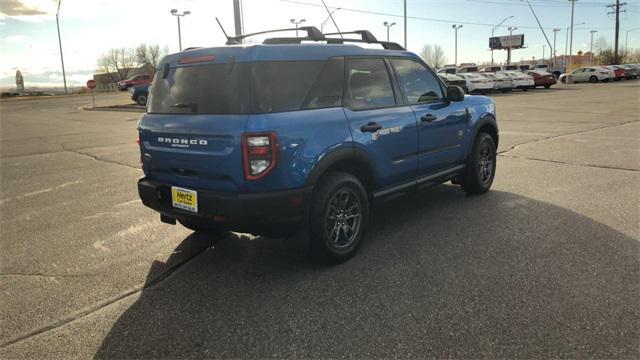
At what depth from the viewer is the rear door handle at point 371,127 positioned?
423 centimetres

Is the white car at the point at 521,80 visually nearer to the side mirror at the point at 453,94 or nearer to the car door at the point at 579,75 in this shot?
the car door at the point at 579,75

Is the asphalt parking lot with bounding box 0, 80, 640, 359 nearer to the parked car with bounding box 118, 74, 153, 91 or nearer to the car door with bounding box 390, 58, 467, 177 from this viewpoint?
the car door with bounding box 390, 58, 467, 177

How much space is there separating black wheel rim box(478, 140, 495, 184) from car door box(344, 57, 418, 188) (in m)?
1.64

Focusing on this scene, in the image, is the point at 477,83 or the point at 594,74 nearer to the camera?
the point at 477,83

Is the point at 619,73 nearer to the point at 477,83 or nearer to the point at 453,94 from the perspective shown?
the point at 477,83

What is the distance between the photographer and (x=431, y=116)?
5.10 m

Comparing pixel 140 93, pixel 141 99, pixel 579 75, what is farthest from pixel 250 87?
pixel 579 75

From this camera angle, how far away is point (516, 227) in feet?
16.0

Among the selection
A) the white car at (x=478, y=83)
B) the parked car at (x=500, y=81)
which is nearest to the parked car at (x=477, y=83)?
the white car at (x=478, y=83)

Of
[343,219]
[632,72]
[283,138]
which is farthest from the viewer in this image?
[632,72]

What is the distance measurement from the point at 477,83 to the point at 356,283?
29.8m

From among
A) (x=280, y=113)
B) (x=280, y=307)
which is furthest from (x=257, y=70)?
(x=280, y=307)

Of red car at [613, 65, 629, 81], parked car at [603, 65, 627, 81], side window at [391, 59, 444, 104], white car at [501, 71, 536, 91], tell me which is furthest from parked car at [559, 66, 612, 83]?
side window at [391, 59, 444, 104]

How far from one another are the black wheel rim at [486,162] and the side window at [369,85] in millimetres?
2062
